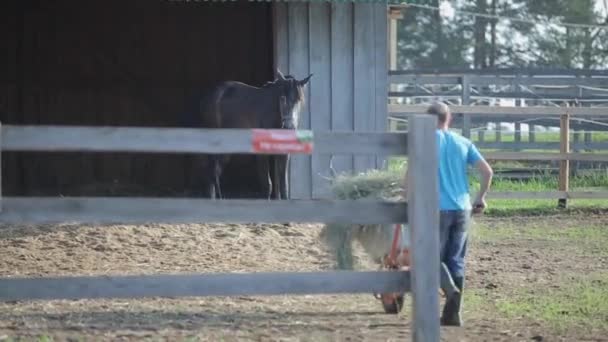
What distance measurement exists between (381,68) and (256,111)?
1680 millimetres

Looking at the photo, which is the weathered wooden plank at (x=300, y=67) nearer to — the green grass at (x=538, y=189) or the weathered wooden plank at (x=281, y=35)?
the weathered wooden plank at (x=281, y=35)

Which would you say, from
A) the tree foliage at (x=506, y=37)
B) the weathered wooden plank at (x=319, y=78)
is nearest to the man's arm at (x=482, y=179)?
the weathered wooden plank at (x=319, y=78)

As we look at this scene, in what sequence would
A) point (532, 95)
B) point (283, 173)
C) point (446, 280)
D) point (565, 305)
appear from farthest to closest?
point (532, 95) < point (283, 173) < point (565, 305) < point (446, 280)

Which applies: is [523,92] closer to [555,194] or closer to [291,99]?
[555,194]

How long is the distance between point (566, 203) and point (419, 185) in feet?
33.3

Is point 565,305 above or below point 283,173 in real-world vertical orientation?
below

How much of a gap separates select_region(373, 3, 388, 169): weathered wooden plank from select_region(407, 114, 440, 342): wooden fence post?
25.3 feet

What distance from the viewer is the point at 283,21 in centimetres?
1325

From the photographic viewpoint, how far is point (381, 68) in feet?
44.1

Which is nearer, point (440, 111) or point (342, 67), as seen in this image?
point (440, 111)

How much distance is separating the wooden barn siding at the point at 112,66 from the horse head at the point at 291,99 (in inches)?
154

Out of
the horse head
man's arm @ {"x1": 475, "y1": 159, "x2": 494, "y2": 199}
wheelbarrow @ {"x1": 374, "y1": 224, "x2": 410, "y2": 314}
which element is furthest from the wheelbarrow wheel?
the horse head

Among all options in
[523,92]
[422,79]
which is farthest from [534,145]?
[422,79]

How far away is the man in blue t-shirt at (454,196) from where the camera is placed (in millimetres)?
6859
